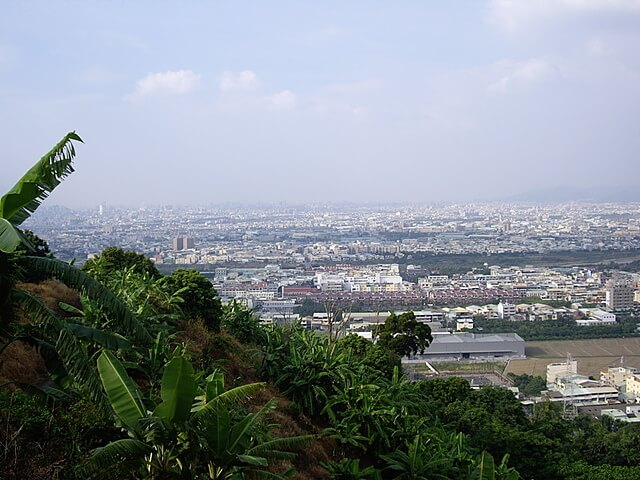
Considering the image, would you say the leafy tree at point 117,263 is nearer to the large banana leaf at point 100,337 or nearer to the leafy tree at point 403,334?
the large banana leaf at point 100,337

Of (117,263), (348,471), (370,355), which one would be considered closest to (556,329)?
(370,355)

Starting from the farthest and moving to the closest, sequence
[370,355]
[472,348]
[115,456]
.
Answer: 1. [472,348]
2. [370,355]
3. [115,456]

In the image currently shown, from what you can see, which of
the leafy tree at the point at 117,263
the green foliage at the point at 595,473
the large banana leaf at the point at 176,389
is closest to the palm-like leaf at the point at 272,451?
the large banana leaf at the point at 176,389

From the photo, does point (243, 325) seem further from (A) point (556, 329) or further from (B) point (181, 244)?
(B) point (181, 244)

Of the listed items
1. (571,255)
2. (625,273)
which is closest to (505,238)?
(571,255)

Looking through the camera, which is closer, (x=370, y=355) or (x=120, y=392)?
(x=120, y=392)

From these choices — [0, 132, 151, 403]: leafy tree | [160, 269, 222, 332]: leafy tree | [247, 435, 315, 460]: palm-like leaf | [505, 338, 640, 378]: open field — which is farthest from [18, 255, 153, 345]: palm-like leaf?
[505, 338, 640, 378]: open field

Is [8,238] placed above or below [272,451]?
above

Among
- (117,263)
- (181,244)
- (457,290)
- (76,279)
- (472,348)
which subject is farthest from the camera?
(181,244)
